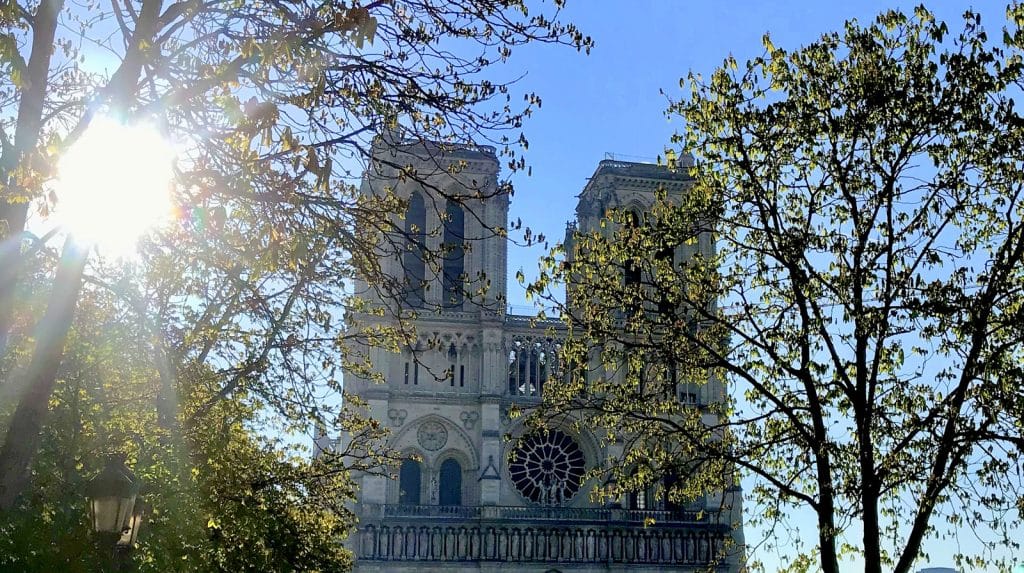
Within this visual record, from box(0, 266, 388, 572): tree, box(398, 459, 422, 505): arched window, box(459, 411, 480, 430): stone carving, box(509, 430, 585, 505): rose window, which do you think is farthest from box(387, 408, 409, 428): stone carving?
box(0, 266, 388, 572): tree

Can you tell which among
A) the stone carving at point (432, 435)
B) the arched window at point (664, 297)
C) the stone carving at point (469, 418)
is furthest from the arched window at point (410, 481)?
the arched window at point (664, 297)

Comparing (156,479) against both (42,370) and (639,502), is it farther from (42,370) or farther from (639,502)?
(639,502)

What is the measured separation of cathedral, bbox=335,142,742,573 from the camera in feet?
130

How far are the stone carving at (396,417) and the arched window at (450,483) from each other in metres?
2.22

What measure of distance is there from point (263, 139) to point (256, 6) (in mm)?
1677

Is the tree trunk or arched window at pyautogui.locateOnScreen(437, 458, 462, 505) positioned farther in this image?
arched window at pyautogui.locateOnScreen(437, 458, 462, 505)

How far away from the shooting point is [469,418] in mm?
41156

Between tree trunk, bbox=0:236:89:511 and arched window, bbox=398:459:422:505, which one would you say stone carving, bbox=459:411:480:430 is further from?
tree trunk, bbox=0:236:89:511

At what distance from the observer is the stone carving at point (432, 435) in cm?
4075

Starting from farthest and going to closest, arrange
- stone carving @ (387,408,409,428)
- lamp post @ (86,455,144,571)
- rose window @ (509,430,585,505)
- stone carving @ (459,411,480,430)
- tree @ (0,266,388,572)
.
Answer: rose window @ (509,430,585,505), stone carving @ (459,411,480,430), stone carving @ (387,408,409,428), tree @ (0,266,388,572), lamp post @ (86,455,144,571)

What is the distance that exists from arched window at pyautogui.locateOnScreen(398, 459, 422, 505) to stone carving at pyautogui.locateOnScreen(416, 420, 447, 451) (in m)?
0.77

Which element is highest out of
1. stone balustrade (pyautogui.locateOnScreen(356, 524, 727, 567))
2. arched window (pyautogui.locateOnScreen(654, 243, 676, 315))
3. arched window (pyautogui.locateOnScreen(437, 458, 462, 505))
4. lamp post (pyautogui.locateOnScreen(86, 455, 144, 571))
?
arched window (pyautogui.locateOnScreen(654, 243, 676, 315))

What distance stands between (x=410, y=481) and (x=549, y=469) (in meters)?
5.05

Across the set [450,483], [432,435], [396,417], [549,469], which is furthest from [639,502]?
[396,417]
